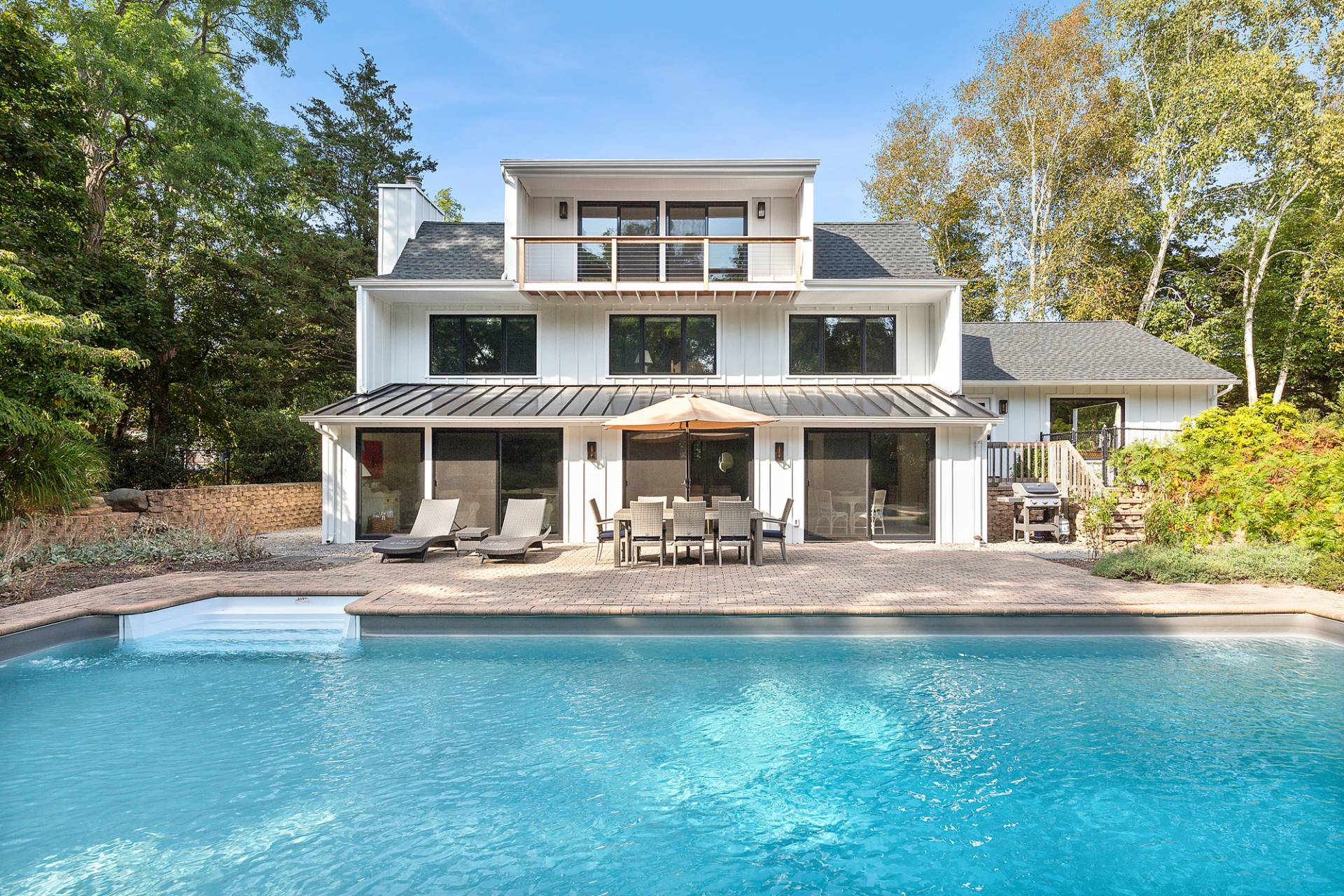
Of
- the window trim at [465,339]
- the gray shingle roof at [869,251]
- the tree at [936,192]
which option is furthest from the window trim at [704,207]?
the tree at [936,192]

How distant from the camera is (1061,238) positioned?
2328cm

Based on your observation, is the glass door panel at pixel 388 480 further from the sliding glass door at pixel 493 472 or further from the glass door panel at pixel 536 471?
the glass door panel at pixel 536 471

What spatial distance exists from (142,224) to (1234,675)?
27159 millimetres

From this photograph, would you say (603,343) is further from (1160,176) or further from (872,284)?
(1160,176)

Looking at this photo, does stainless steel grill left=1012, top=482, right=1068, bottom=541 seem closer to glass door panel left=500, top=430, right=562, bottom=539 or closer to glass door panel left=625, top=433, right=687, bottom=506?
glass door panel left=625, top=433, right=687, bottom=506

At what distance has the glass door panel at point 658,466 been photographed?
14.0 metres

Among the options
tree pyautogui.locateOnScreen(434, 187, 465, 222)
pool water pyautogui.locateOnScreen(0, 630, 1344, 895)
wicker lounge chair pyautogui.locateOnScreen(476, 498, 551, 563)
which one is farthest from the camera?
tree pyautogui.locateOnScreen(434, 187, 465, 222)

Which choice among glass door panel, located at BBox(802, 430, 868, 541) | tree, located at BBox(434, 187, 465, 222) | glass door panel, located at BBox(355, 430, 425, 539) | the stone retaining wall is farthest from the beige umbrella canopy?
tree, located at BBox(434, 187, 465, 222)

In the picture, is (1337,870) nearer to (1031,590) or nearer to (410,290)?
(1031,590)

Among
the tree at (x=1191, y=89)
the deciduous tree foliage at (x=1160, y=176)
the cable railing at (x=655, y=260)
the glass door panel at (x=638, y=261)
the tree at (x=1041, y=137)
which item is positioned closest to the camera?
the cable railing at (x=655, y=260)

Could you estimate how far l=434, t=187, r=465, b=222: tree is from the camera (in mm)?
32844

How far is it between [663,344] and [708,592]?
7.89m

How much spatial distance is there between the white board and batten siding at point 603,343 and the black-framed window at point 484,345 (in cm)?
14

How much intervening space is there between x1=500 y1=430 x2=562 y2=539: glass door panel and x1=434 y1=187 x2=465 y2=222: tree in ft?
75.2
